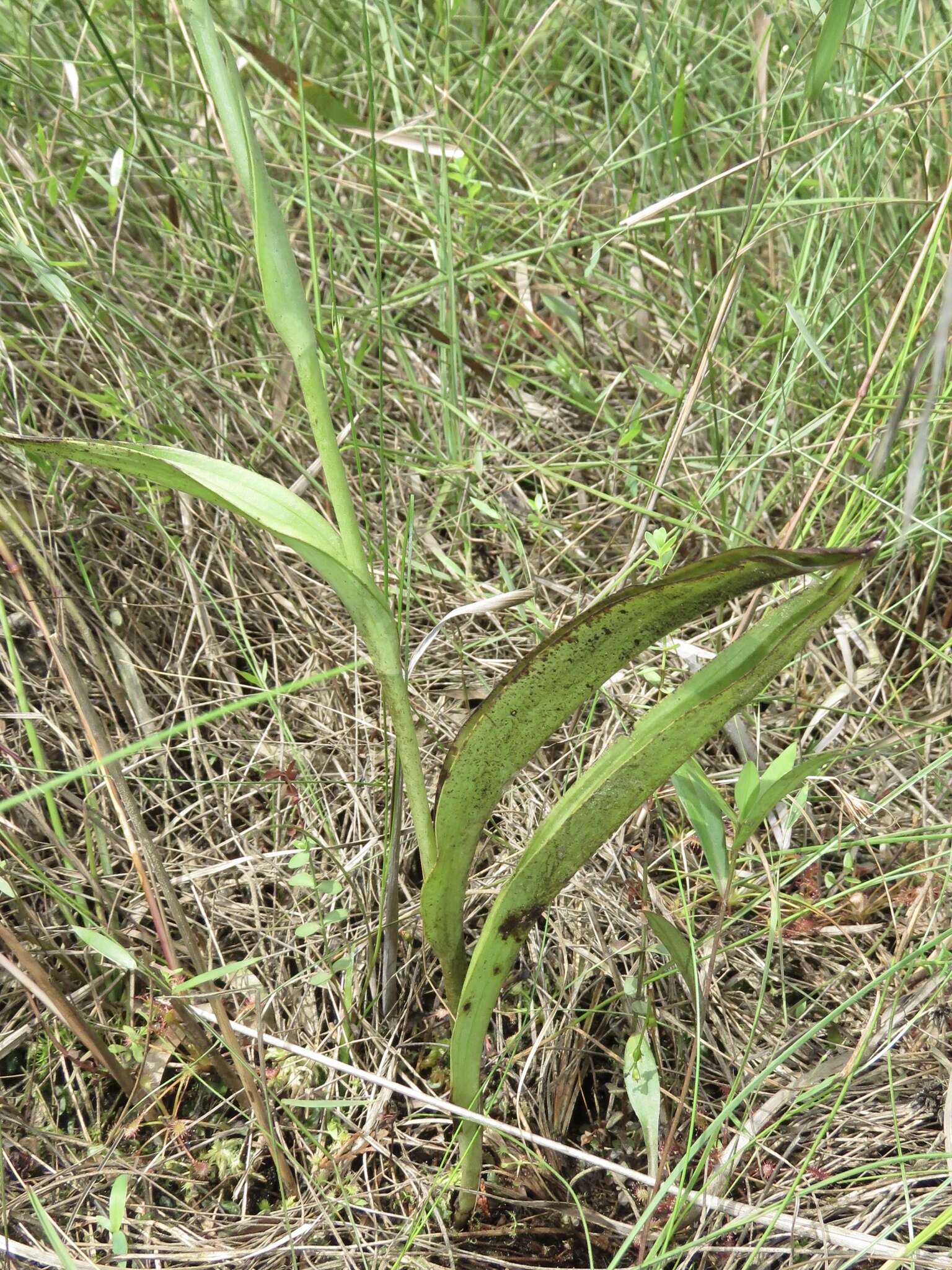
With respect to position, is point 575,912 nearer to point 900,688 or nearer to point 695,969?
point 695,969

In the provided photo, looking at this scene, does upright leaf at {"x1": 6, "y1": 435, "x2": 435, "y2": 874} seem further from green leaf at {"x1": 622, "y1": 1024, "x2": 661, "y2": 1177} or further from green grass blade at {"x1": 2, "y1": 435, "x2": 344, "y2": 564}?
green leaf at {"x1": 622, "y1": 1024, "x2": 661, "y2": 1177}

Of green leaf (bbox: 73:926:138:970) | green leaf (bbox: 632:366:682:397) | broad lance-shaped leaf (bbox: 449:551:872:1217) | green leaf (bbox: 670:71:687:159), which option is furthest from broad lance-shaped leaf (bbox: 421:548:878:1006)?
green leaf (bbox: 670:71:687:159)

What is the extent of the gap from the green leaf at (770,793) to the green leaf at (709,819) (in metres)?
0.02

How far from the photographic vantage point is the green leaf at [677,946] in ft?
3.09

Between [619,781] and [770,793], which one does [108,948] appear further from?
[770,793]

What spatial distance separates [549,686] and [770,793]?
24cm

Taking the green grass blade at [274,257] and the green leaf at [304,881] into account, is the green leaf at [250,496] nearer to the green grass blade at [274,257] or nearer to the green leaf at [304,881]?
the green grass blade at [274,257]

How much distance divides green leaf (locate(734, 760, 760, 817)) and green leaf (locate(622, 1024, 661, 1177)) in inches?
10.5

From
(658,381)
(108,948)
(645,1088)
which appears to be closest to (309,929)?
(108,948)

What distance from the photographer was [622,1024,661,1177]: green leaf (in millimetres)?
961

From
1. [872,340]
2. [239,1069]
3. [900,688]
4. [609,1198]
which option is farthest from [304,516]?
[872,340]

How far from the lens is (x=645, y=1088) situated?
3.22 ft

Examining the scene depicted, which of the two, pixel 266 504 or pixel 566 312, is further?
pixel 566 312

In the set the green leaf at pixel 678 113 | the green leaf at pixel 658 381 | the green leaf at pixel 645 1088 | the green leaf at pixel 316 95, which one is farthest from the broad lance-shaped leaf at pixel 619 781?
the green leaf at pixel 316 95
